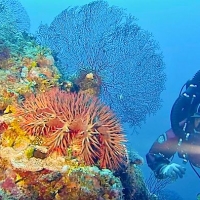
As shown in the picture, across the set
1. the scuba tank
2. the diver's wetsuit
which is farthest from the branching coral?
the diver's wetsuit

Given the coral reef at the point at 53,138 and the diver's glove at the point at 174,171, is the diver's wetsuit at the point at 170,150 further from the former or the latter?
the coral reef at the point at 53,138

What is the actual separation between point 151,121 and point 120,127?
6862cm

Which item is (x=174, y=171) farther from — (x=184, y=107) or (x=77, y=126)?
(x=77, y=126)

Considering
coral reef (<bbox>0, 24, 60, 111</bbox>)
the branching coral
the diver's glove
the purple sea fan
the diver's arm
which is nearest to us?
coral reef (<bbox>0, 24, 60, 111</bbox>)

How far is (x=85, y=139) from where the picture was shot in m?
3.10

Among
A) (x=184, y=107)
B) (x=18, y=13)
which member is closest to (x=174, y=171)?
(x=184, y=107)

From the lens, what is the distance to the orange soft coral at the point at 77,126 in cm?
311

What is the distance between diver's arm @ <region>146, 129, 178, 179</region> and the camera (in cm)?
574

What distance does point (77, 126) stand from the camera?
10.2 ft

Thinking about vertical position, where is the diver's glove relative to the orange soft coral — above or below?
below

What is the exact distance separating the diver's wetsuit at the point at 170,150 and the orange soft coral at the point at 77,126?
245cm

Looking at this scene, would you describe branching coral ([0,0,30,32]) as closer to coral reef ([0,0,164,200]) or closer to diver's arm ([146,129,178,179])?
coral reef ([0,0,164,200])

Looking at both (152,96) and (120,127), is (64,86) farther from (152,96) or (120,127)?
(152,96)

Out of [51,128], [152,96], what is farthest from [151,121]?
[51,128]
